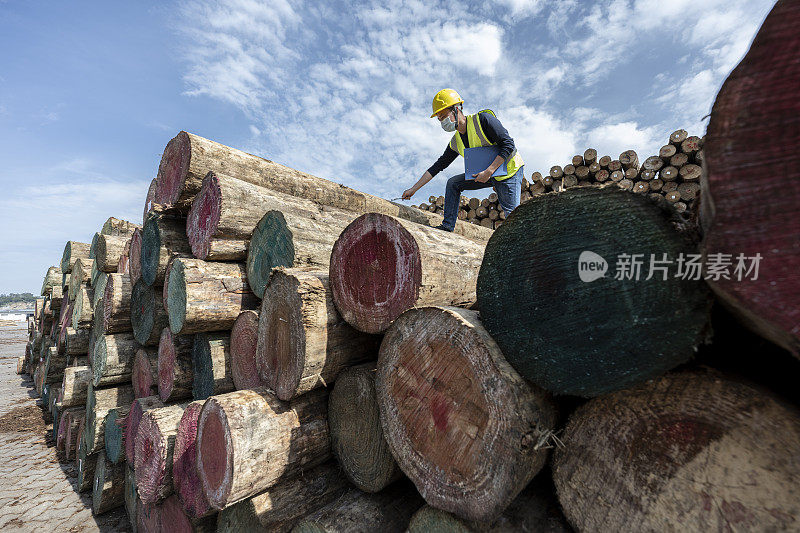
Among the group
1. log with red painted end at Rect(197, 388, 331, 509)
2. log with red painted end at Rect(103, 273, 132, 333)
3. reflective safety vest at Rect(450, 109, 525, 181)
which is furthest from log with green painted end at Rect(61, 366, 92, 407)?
→ reflective safety vest at Rect(450, 109, 525, 181)

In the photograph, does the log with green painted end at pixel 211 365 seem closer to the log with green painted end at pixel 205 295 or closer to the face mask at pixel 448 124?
the log with green painted end at pixel 205 295

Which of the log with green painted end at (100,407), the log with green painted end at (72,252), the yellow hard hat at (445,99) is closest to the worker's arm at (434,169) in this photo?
the yellow hard hat at (445,99)

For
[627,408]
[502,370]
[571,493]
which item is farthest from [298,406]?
[627,408]

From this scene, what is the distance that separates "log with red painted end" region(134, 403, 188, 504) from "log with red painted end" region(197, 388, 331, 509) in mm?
570

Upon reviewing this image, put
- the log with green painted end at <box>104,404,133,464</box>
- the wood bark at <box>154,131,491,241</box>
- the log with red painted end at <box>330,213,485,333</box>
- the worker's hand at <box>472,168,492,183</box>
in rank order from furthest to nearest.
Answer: the log with green painted end at <box>104,404,133,464</box>
the worker's hand at <box>472,168,492,183</box>
the wood bark at <box>154,131,491,241</box>
the log with red painted end at <box>330,213,485,333</box>

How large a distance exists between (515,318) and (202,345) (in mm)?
2595

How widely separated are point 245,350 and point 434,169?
2.81 meters

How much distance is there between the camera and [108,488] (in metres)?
3.72

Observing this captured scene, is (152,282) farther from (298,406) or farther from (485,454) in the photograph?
(485,454)

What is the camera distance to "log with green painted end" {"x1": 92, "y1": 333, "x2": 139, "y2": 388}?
13.0 feet

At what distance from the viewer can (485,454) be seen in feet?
4.32

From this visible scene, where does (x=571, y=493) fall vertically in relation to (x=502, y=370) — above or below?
below

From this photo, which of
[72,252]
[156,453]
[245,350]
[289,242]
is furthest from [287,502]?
[72,252]

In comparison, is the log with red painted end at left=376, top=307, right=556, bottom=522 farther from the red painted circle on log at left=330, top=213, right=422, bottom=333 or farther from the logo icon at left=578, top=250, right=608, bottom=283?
the logo icon at left=578, top=250, right=608, bottom=283
